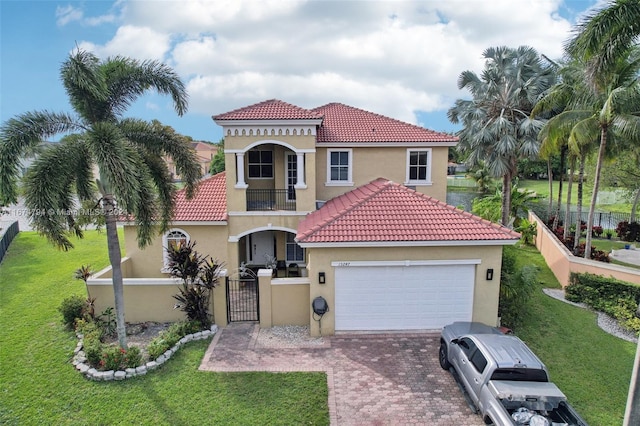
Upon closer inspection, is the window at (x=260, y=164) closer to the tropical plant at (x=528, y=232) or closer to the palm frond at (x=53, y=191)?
the palm frond at (x=53, y=191)

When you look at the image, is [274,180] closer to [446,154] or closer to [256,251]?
[256,251]

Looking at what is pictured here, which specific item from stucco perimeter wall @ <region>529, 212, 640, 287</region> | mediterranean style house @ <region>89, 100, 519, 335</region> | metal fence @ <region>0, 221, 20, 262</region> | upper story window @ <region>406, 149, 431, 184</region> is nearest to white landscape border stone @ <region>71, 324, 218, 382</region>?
mediterranean style house @ <region>89, 100, 519, 335</region>

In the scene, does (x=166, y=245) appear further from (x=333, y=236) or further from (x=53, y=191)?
(x=333, y=236)

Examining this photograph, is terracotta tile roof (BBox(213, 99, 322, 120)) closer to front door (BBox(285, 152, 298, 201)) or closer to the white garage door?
front door (BBox(285, 152, 298, 201))

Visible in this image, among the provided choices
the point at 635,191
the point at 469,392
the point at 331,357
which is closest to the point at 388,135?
the point at 331,357

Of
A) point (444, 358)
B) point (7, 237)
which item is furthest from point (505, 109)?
point (7, 237)

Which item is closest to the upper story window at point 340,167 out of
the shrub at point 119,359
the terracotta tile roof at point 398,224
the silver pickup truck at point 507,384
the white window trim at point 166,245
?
the terracotta tile roof at point 398,224
